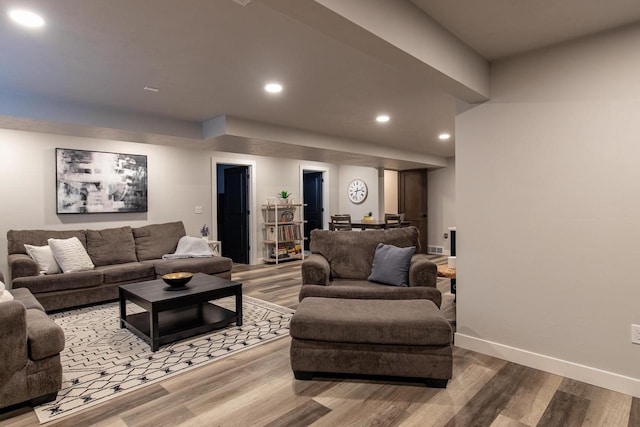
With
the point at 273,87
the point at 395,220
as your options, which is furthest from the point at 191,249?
→ the point at 395,220

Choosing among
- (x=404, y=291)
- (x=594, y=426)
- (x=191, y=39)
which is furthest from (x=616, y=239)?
(x=191, y=39)

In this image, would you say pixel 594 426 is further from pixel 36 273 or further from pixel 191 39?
pixel 36 273

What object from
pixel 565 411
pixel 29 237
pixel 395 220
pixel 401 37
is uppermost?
pixel 401 37

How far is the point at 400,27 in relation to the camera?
5.99ft

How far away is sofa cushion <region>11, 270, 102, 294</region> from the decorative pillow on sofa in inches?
128

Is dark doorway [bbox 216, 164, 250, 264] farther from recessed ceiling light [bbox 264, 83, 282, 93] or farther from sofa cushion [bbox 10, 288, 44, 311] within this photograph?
sofa cushion [bbox 10, 288, 44, 311]

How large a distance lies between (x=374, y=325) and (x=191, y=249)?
12.0 feet

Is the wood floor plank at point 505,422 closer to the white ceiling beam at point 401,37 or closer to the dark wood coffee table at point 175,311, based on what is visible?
the white ceiling beam at point 401,37

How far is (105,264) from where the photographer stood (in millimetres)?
4621

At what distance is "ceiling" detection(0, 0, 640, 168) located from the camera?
6.31ft

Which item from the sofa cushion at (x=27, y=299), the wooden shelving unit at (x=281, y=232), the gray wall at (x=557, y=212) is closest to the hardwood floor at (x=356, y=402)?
the gray wall at (x=557, y=212)

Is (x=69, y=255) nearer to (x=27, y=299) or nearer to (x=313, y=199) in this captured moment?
(x=27, y=299)

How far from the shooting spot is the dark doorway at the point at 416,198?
27.2 ft

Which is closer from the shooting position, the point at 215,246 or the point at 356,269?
the point at 356,269
